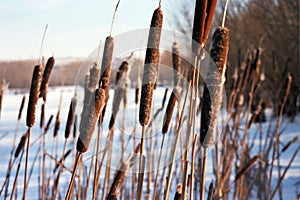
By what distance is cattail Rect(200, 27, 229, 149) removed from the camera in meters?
0.54

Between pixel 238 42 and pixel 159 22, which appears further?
pixel 238 42

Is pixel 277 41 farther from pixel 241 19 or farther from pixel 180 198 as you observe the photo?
pixel 180 198

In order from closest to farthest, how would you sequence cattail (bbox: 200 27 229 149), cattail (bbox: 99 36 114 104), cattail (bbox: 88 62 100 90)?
cattail (bbox: 200 27 229 149) < cattail (bbox: 99 36 114 104) < cattail (bbox: 88 62 100 90)

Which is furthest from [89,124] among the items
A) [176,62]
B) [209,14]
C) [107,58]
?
[176,62]

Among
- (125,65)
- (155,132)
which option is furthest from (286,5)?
(125,65)

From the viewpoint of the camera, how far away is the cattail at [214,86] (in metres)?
0.54

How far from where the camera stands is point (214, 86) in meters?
0.55

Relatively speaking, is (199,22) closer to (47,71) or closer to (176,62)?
(176,62)

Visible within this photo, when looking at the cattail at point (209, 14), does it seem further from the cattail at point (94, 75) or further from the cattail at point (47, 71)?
the cattail at point (47, 71)

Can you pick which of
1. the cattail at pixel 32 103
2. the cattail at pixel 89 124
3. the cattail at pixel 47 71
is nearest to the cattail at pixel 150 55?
the cattail at pixel 89 124

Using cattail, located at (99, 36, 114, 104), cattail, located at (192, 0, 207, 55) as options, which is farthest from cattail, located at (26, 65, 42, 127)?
cattail, located at (192, 0, 207, 55)

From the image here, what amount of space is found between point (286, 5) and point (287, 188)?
3529 mm

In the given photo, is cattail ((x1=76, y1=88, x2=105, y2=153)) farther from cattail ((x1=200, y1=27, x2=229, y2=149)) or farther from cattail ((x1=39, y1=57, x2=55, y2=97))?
cattail ((x1=39, y1=57, x2=55, y2=97))

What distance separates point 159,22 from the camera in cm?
62
